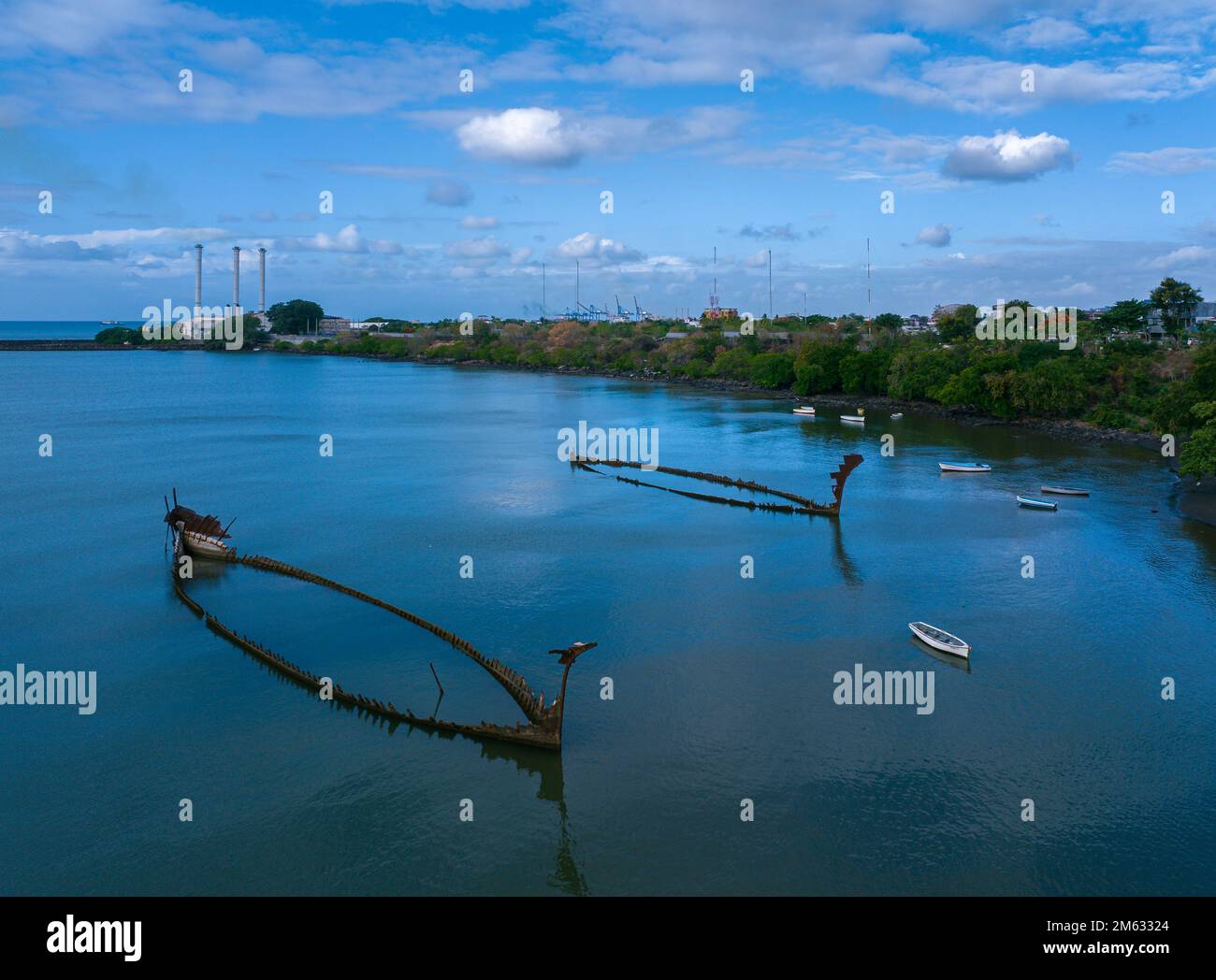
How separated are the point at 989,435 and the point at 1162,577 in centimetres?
3584

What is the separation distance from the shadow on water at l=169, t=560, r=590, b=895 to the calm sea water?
0.12 m

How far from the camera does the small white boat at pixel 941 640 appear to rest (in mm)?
23531

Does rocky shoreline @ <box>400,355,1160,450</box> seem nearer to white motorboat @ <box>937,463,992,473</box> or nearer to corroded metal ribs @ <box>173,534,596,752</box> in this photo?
white motorboat @ <box>937,463,992,473</box>

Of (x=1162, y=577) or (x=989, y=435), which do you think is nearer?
(x=1162, y=577)

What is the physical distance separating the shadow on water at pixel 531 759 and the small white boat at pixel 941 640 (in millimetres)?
11103

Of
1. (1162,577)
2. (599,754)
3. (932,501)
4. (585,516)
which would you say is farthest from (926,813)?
(932,501)

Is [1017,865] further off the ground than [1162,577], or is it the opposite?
[1162,577]

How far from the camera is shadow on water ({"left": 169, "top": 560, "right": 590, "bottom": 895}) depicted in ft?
50.3

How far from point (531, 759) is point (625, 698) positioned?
3.37 metres

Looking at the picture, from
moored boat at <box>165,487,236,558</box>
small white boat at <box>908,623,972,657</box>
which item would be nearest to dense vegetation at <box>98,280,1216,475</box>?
small white boat at <box>908,623,972,657</box>

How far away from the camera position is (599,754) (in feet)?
62.0

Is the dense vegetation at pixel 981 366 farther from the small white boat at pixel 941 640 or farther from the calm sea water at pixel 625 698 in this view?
the small white boat at pixel 941 640

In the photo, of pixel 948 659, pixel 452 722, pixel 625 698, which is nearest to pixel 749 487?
pixel 948 659
